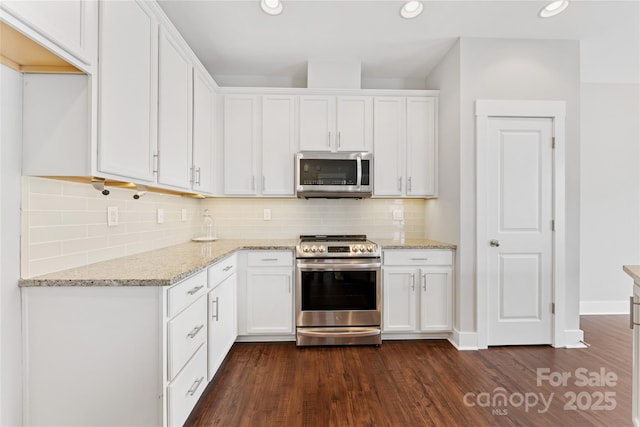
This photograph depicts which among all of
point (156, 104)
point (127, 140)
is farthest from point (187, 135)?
A: point (127, 140)

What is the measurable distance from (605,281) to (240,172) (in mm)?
4234

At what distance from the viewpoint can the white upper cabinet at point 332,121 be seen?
312 cm

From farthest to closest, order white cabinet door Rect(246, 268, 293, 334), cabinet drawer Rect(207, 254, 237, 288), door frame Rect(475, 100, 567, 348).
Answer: white cabinet door Rect(246, 268, 293, 334) < door frame Rect(475, 100, 567, 348) < cabinet drawer Rect(207, 254, 237, 288)

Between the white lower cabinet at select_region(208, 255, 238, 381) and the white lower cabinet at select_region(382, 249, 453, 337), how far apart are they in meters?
Answer: 1.34

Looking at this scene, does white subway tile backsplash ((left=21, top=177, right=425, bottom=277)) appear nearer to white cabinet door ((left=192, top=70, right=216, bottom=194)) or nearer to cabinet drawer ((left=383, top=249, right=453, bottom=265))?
white cabinet door ((left=192, top=70, right=216, bottom=194))

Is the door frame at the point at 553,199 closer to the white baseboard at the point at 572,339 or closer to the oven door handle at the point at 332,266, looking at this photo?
the white baseboard at the point at 572,339

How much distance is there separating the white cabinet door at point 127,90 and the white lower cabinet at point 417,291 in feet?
6.92

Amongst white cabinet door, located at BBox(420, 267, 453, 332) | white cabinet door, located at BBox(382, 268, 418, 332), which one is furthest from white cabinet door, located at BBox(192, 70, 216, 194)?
white cabinet door, located at BBox(420, 267, 453, 332)

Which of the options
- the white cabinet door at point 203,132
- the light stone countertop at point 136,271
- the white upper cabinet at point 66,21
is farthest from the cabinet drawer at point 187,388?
the white upper cabinet at point 66,21

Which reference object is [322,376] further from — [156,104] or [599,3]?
[599,3]

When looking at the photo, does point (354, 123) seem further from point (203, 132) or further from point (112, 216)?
point (112, 216)

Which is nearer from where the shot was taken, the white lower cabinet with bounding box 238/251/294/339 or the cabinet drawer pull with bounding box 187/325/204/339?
the cabinet drawer pull with bounding box 187/325/204/339

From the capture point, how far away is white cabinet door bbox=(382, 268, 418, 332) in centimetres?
287

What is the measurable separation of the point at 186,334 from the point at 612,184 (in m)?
4.55
